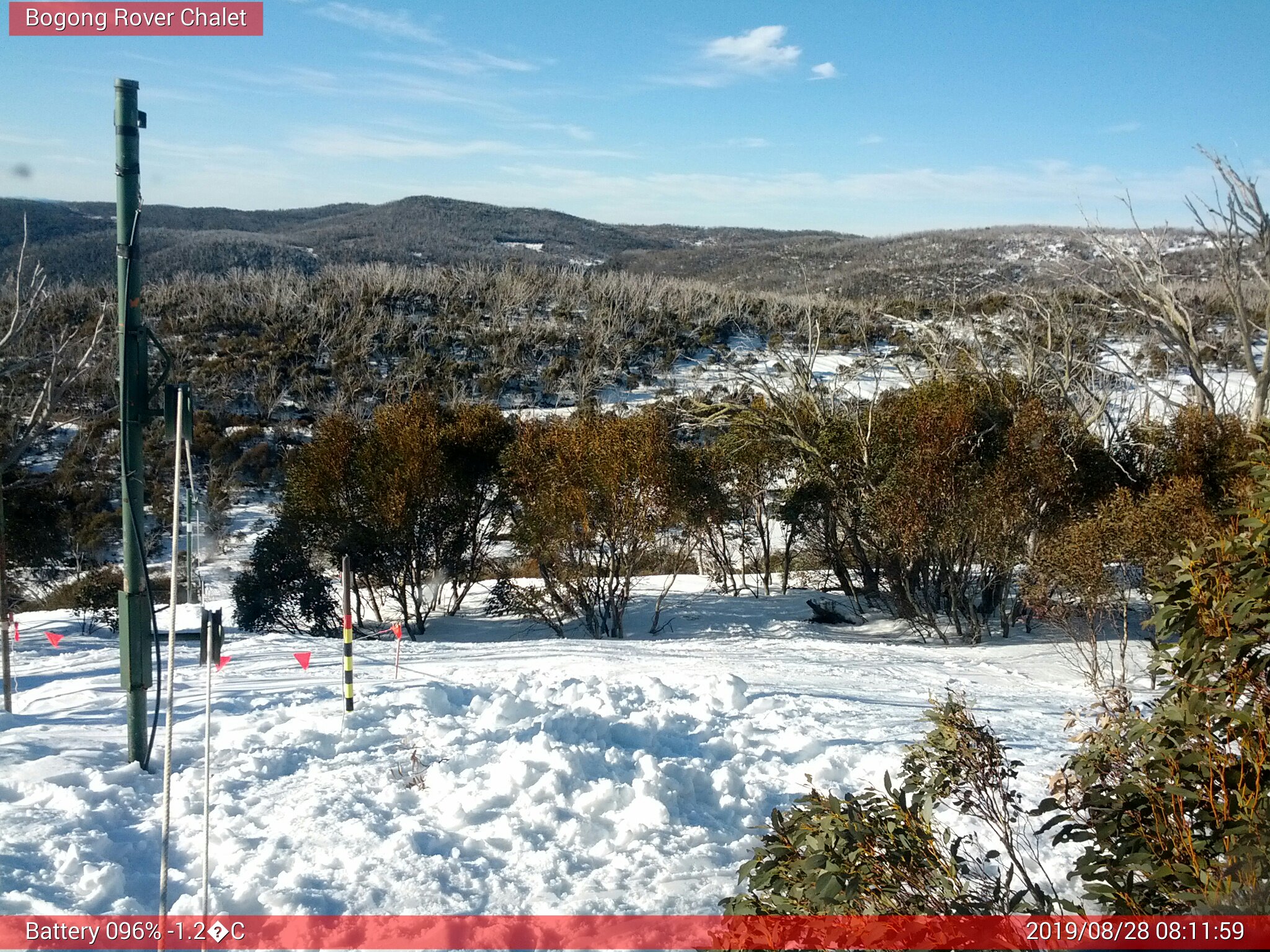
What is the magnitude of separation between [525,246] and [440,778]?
107m

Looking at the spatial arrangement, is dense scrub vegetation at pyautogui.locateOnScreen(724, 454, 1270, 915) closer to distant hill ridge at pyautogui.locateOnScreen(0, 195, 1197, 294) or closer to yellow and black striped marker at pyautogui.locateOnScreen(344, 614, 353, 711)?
yellow and black striped marker at pyautogui.locateOnScreen(344, 614, 353, 711)

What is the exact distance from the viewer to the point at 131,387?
16.0 feet

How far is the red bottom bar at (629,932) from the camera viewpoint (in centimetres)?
223

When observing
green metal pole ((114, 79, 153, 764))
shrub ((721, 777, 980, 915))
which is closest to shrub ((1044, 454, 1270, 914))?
shrub ((721, 777, 980, 915))

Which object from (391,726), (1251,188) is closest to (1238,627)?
(391,726)

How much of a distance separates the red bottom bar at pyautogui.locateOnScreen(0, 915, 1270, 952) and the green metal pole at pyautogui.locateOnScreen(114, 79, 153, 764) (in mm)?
1509

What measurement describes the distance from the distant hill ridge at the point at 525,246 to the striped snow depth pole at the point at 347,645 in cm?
4456

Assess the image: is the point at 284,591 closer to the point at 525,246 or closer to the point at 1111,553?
the point at 1111,553

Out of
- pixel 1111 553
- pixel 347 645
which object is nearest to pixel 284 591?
pixel 347 645

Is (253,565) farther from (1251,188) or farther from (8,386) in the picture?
(1251,188)

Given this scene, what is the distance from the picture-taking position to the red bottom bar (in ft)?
7.30

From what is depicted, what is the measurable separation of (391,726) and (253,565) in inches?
515

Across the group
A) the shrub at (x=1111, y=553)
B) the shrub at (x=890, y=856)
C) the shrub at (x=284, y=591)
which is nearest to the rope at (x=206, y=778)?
the shrub at (x=890, y=856)

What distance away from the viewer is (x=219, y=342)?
4406 cm
